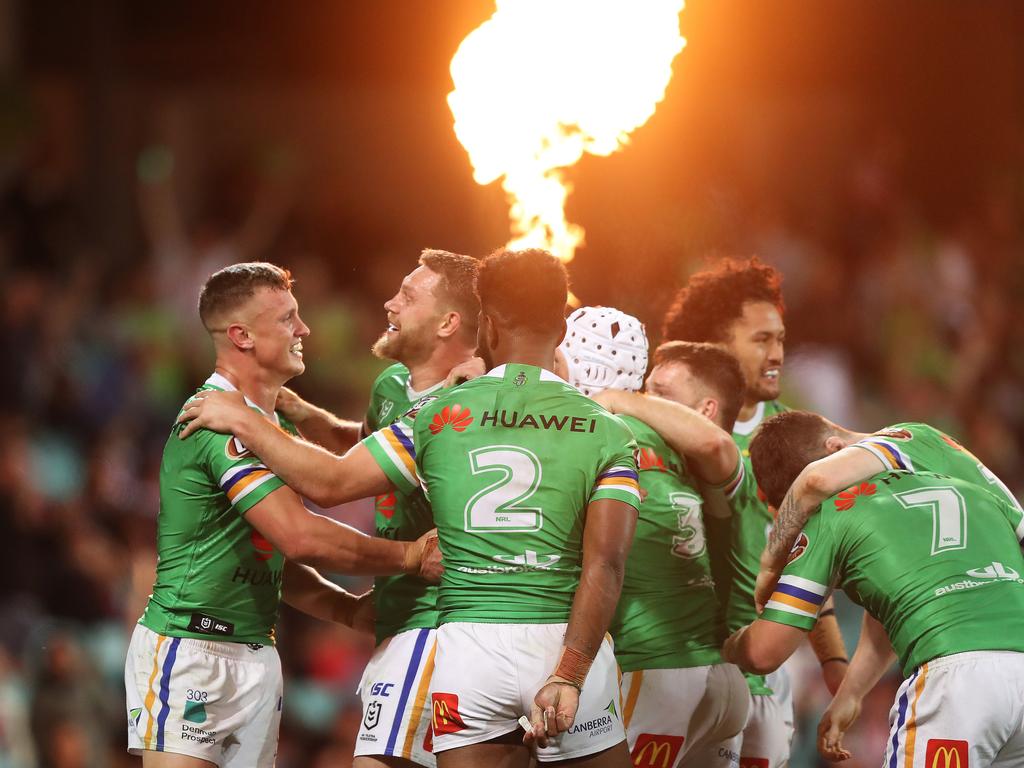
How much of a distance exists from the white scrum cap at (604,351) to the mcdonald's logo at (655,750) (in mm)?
1380

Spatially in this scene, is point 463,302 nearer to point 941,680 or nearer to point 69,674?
point 941,680

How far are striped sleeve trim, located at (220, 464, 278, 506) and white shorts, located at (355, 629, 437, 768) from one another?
2.79 feet

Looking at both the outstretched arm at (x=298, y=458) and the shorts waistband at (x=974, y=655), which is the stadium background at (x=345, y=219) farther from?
the shorts waistband at (x=974, y=655)

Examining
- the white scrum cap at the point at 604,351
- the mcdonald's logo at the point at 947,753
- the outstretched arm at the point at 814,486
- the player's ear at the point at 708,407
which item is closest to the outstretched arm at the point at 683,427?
the white scrum cap at the point at 604,351

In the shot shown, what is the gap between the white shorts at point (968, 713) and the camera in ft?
14.7

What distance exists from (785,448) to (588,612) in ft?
4.08

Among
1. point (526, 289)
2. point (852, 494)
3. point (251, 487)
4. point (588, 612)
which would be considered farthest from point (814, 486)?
point (251, 487)

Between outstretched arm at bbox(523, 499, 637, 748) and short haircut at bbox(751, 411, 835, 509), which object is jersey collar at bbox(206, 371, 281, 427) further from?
short haircut at bbox(751, 411, 835, 509)

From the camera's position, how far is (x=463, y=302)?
18.7ft

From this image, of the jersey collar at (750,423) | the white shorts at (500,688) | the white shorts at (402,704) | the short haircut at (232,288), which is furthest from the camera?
the jersey collar at (750,423)

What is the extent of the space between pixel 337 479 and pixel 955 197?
10082mm

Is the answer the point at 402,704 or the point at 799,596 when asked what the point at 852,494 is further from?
the point at 402,704

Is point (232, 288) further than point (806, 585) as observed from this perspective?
Yes

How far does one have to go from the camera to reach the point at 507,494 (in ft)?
14.6
